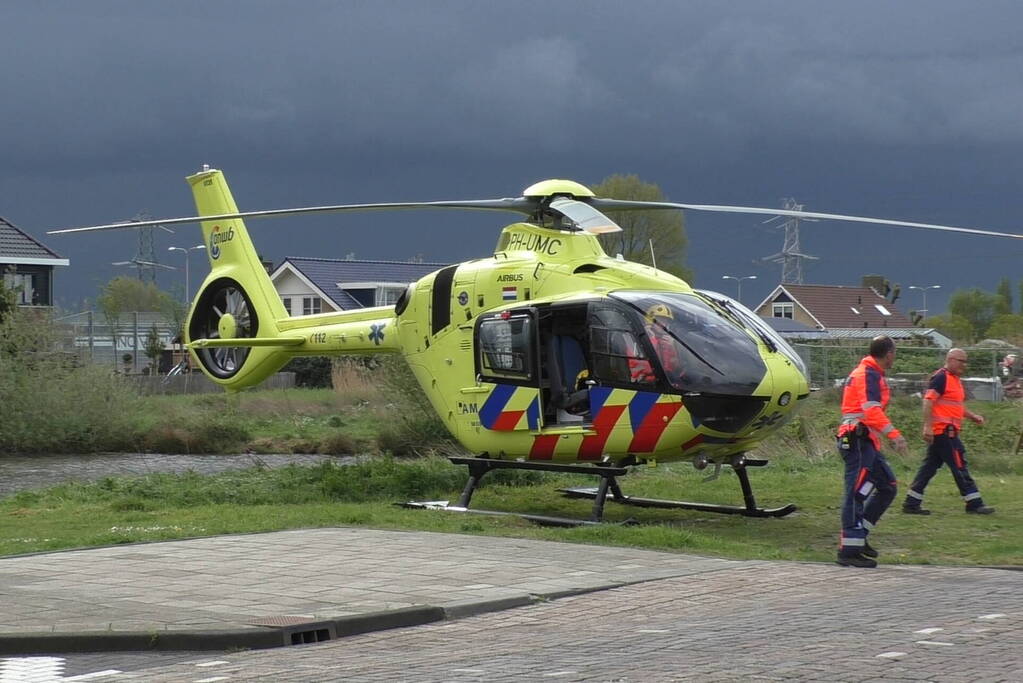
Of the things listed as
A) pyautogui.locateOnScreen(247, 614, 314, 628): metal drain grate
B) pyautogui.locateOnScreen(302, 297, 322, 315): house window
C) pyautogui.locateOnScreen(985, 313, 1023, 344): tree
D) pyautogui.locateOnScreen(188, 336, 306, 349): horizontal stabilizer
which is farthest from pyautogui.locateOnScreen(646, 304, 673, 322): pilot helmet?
pyautogui.locateOnScreen(985, 313, 1023, 344): tree

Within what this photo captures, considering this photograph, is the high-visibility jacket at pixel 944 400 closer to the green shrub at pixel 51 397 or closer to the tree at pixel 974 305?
the green shrub at pixel 51 397

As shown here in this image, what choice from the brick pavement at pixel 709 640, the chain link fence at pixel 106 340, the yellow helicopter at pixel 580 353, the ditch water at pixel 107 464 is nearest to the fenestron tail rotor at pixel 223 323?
the yellow helicopter at pixel 580 353

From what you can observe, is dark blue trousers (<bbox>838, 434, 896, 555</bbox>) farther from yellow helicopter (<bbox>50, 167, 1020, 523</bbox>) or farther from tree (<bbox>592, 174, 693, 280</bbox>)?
tree (<bbox>592, 174, 693, 280</bbox>)

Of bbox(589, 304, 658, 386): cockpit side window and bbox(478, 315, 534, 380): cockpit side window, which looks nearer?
bbox(589, 304, 658, 386): cockpit side window

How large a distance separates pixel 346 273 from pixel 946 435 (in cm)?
5806

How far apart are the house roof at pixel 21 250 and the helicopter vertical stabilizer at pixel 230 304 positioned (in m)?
38.8

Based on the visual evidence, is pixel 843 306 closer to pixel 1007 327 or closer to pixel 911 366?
pixel 1007 327

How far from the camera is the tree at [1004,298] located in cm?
10856

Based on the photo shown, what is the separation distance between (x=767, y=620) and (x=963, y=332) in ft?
257

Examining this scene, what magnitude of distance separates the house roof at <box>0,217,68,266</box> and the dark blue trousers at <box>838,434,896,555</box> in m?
51.1

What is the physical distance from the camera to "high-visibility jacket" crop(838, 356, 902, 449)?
40.2ft

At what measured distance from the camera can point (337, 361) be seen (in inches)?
1676

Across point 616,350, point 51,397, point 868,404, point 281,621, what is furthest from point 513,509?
point 51,397

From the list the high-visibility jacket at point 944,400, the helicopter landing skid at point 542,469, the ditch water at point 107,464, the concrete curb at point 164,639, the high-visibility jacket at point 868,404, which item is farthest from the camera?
the ditch water at point 107,464
